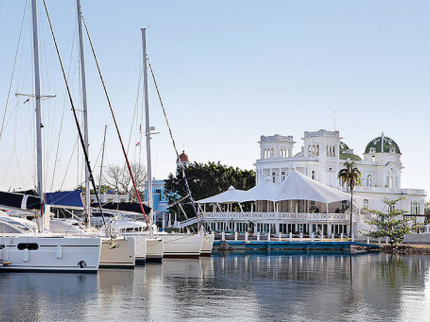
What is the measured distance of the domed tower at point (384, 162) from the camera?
99750 millimetres

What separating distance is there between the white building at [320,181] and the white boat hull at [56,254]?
1665 inches

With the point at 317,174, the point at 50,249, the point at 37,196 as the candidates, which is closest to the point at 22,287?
the point at 50,249

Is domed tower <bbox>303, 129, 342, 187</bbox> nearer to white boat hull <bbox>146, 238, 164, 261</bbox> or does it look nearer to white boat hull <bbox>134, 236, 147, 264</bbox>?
white boat hull <bbox>146, 238, 164, 261</bbox>

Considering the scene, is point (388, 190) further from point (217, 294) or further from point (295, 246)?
point (217, 294)

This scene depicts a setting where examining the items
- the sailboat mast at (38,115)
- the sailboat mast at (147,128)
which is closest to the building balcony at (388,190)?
the sailboat mast at (147,128)

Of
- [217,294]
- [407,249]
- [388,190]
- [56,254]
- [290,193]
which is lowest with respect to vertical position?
[217,294]

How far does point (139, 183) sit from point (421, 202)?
39.4 m

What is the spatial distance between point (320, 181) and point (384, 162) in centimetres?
1287

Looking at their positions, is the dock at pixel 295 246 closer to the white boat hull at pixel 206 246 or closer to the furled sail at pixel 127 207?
the white boat hull at pixel 206 246

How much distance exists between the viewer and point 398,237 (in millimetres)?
71250

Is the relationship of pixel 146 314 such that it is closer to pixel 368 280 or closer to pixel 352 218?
pixel 368 280

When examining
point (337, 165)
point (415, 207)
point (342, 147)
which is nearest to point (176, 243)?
point (337, 165)

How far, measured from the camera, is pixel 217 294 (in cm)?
3127

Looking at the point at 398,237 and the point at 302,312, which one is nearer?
the point at 302,312
